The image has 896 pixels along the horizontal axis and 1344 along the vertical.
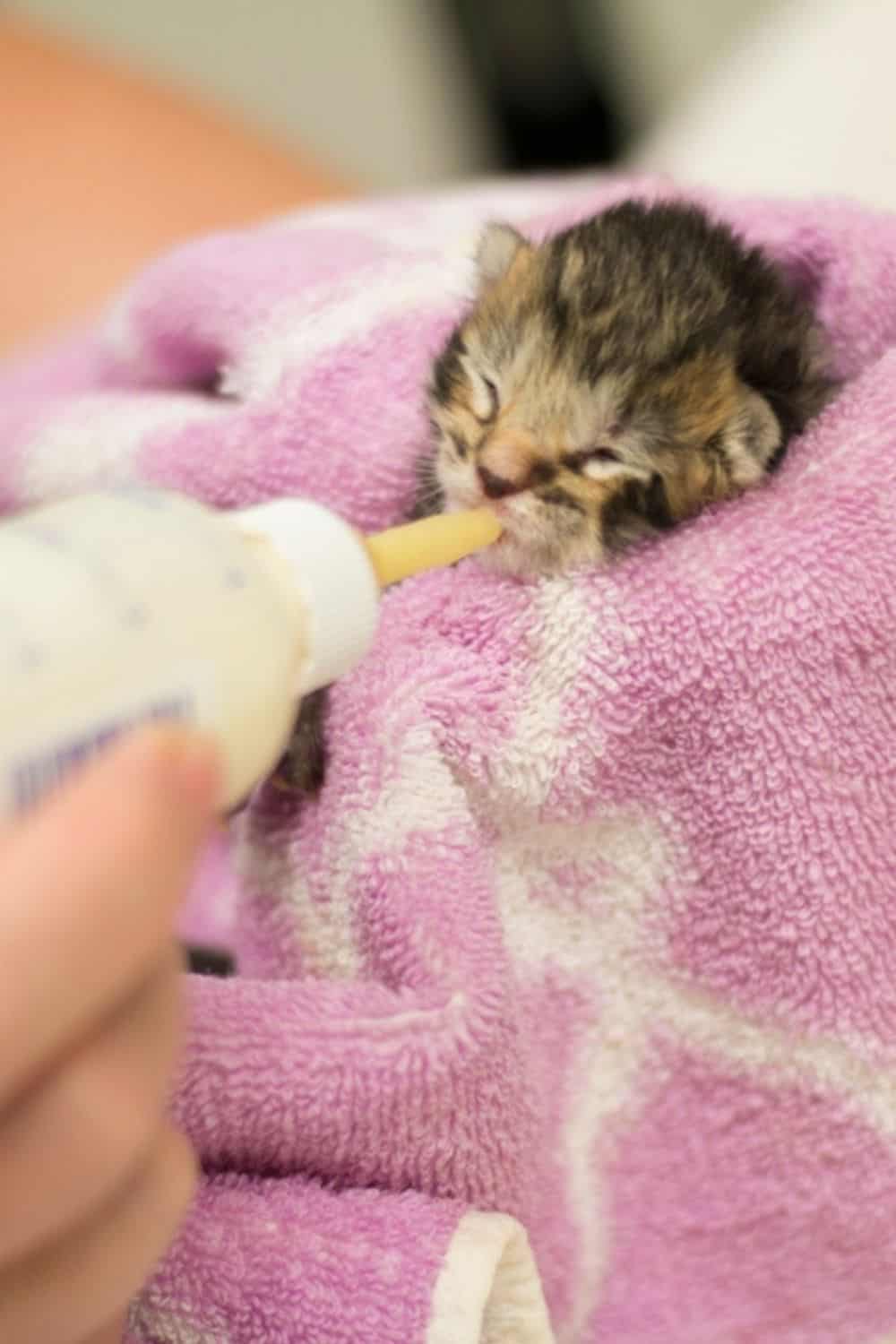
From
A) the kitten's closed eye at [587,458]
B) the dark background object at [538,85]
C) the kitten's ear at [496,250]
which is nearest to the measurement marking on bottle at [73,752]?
the kitten's closed eye at [587,458]

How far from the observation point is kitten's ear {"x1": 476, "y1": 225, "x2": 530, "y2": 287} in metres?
0.80

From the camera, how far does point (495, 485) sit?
0.71m

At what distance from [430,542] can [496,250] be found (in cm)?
26

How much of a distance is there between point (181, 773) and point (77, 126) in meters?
1.19

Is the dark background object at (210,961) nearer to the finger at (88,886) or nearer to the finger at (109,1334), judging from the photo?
the finger at (109,1334)

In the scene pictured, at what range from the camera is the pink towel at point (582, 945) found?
61 cm

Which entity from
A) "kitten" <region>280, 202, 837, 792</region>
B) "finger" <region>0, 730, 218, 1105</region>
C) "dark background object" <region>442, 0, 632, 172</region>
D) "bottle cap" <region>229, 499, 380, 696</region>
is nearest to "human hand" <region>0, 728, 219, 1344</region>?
"finger" <region>0, 730, 218, 1105</region>

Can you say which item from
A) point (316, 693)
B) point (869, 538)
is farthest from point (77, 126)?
point (869, 538)

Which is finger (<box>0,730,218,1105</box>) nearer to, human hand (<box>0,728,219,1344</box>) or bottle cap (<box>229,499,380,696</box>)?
human hand (<box>0,728,219,1344</box>)

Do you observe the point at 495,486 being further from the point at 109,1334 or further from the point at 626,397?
the point at 109,1334

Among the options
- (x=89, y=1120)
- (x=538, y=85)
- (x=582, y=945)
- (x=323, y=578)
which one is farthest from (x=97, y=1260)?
(x=538, y=85)

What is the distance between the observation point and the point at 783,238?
2.66ft

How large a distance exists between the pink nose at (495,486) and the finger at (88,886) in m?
0.37

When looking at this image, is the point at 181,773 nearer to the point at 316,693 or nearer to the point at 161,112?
the point at 316,693
